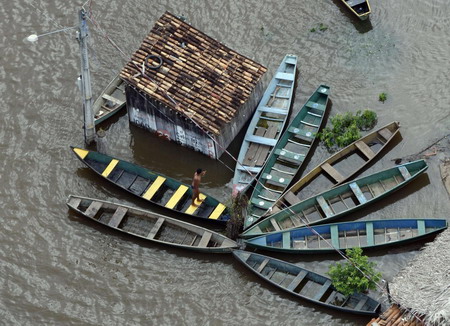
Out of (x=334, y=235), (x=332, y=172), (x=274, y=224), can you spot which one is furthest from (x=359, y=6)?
(x=274, y=224)

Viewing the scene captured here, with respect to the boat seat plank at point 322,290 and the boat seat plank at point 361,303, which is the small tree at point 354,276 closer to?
the boat seat plank at point 361,303

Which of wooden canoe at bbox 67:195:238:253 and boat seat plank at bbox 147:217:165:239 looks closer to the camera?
wooden canoe at bbox 67:195:238:253

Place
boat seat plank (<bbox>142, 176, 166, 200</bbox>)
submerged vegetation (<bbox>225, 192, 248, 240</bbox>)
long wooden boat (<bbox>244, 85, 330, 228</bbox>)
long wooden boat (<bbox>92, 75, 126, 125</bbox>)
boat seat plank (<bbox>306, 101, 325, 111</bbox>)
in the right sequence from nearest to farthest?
submerged vegetation (<bbox>225, 192, 248, 240</bbox>)
long wooden boat (<bbox>244, 85, 330, 228</bbox>)
boat seat plank (<bbox>142, 176, 166, 200</bbox>)
boat seat plank (<bbox>306, 101, 325, 111</bbox>)
long wooden boat (<bbox>92, 75, 126, 125</bbox>)

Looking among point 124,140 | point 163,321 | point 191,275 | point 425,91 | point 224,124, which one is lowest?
point 163,321

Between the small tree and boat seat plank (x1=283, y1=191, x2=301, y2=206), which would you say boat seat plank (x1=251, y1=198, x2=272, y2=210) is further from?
the small tree

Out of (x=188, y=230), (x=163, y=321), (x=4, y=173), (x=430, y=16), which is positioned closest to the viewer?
(x=163, y=321)

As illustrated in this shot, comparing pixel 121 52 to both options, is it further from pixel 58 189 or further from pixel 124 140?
pixel 58 189

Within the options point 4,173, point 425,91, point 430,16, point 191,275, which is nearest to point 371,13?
point 430,16

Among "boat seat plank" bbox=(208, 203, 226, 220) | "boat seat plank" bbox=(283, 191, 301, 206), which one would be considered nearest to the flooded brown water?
"boat seat plank" bbox=(208, 203, 226, 220)
